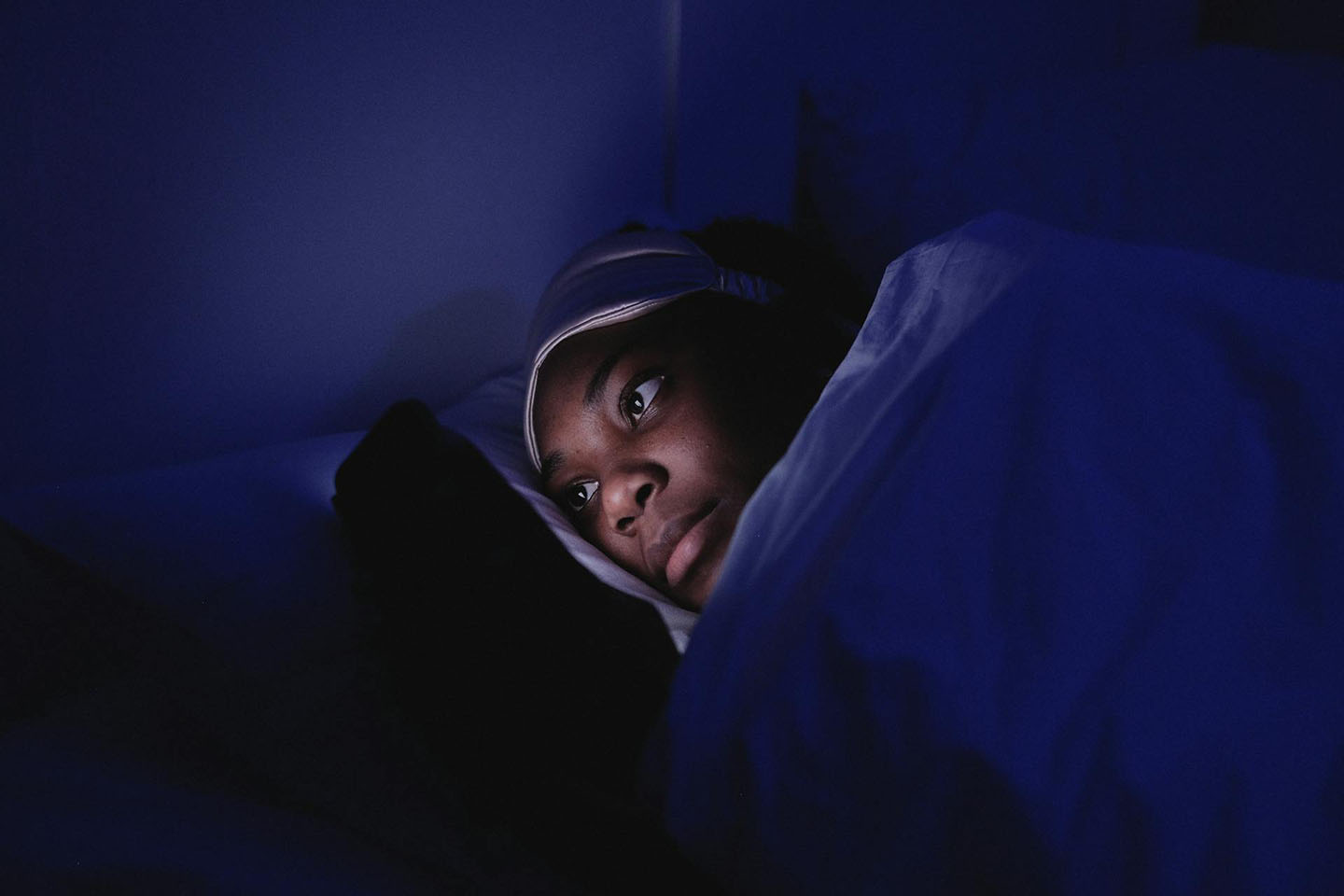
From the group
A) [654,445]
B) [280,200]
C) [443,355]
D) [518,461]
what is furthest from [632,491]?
[280,200]

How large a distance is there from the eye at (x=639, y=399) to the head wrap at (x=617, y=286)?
9 cm

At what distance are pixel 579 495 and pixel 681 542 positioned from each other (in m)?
0.17

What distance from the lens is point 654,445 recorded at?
34.8 inches

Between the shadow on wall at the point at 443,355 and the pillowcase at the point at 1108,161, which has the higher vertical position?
the pillowcase at the point at 1108,161

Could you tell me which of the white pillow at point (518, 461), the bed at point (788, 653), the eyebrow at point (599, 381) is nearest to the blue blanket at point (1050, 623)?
the bed at point (788, 653)

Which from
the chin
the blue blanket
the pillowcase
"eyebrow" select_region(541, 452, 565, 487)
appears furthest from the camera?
the pillowcase

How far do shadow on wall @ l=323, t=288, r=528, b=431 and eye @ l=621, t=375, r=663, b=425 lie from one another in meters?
0.42

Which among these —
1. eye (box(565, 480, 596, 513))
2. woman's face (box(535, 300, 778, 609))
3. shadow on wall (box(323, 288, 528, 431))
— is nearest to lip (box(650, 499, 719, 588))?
woman's face (box(535, 300, 778, 609))

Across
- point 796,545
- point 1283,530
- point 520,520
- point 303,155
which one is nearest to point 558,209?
point 303,155

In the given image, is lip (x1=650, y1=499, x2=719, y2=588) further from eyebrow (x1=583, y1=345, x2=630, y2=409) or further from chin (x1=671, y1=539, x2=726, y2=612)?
eyebrow (x1=583, y1=345, x2=630, y2=409)

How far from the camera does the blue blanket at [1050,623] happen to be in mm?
452

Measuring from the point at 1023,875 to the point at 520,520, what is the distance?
1.53ft

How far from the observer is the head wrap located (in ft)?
3.14

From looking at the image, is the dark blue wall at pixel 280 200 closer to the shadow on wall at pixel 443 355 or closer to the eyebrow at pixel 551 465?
the shadow on wall at pixel 443 355
